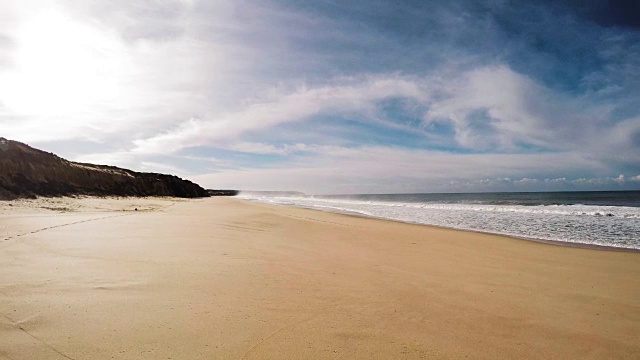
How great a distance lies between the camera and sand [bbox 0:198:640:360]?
2.90m

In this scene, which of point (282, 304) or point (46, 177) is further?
point (46, 177)

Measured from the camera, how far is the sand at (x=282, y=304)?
2.90 meters

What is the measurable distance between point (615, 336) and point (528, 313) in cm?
87

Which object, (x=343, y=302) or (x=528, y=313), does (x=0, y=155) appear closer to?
(x=343, y=302)

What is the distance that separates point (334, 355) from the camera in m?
2.87

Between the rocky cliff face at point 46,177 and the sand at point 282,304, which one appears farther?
the rocky cliff face at point 46,177

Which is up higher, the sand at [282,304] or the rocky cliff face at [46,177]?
the rocky cliff face at [46,177]

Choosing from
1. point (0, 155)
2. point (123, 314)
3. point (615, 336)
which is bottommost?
point (615, 336)

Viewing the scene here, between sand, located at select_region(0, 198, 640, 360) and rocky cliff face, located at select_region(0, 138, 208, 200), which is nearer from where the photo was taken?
sand, located at select_region(0, 198, 640, 360)

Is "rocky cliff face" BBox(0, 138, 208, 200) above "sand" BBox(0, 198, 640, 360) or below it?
above

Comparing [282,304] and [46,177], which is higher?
[46,177]

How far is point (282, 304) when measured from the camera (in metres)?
3.97

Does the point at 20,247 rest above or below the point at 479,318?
above

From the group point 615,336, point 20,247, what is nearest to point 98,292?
point 20,247
